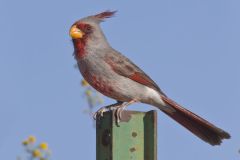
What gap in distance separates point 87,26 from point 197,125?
1.45m

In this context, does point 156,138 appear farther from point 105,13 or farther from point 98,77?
point 105,13

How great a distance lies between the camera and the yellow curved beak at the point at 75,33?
5211 mm

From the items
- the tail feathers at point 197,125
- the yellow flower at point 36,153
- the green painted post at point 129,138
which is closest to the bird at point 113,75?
the tail feathers at point 197,125

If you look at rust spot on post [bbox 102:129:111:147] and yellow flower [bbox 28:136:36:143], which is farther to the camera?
yellow flower [bbox 28:136:36:143]

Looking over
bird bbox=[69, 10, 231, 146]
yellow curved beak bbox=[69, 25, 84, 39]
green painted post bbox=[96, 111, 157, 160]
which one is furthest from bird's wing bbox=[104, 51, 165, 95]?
green painted post bbox=[96, 111, 157, 160]

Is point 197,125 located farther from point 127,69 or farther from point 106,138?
point 106,138

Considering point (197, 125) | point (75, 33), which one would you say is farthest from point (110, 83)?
point (197, 125)

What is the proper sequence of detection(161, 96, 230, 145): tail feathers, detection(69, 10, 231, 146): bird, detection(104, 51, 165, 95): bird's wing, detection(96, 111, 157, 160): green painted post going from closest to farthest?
detection(96, 111, 157, 160): green painted post, detection(161, 96, 230, 145): tail feathers, detection(69, 10, 231, 146): bird, detection(104, 51, 165, 95): bird's wing

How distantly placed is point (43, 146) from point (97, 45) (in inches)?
44.8

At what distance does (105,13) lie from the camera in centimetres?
537

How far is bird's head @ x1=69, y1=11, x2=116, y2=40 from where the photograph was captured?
17.3ft

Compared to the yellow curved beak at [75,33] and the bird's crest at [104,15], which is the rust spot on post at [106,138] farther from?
the bird's crest at [104,15]

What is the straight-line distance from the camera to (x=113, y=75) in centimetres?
509

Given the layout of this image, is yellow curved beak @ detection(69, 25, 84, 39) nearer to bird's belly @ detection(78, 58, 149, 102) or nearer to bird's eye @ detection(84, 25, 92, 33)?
bird's eye @ detection(84, 25, 92, 33)
